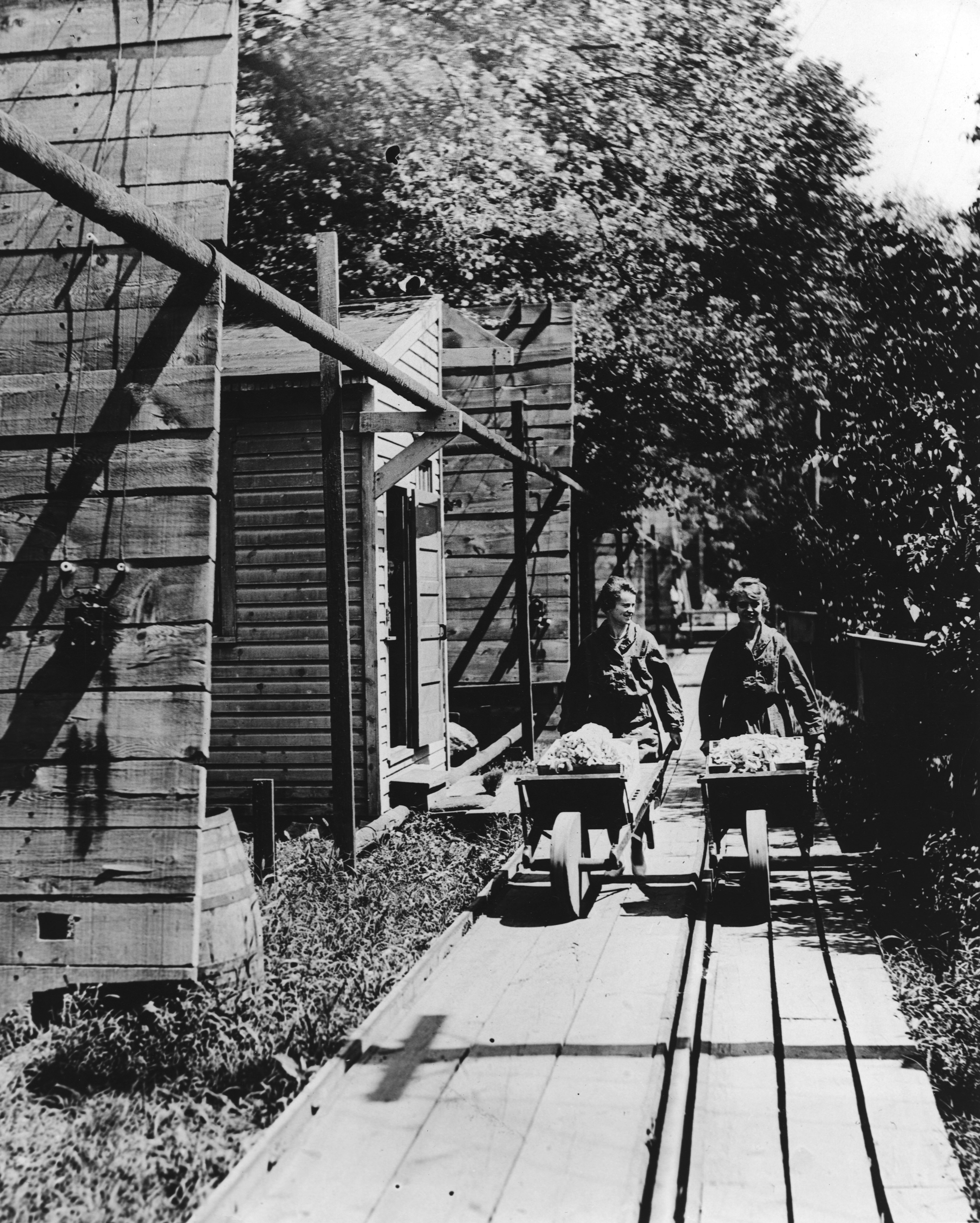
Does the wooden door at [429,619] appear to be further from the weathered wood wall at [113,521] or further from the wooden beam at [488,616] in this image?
the weathered wood wall at [113,521]

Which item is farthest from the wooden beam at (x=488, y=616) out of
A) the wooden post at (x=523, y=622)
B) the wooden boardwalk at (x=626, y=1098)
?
the wooden boardwalk at (x=626, y=1098)

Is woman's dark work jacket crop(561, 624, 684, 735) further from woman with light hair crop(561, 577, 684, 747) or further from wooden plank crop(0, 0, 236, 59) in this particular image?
wooden plank crop(0, 0, 236, 59)

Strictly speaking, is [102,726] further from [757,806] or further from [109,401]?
[757,806]

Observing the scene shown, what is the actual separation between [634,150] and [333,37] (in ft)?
16.9

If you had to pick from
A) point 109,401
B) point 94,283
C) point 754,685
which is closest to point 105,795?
point 109,401

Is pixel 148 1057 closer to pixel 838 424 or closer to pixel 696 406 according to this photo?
pixel 838 424

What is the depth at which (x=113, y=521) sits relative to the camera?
15.8 feet

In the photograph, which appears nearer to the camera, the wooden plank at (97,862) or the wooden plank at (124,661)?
the wooden plank at (97,862)

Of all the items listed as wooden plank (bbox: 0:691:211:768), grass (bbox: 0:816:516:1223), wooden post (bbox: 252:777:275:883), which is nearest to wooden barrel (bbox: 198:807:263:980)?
grass (bbox: 0:816:516:1223)

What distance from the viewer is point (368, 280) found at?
66.6 ft

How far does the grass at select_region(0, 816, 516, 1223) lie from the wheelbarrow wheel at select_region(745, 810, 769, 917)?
1776 mm

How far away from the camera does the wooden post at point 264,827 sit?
697cm

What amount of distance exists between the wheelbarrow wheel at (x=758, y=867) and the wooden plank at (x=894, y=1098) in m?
0.41

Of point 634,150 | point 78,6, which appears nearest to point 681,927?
point 78,6
